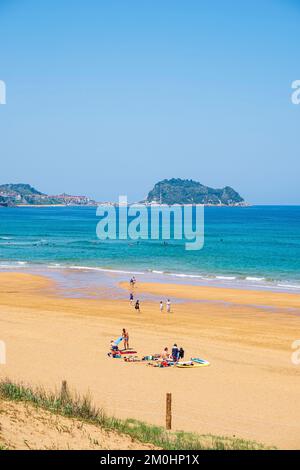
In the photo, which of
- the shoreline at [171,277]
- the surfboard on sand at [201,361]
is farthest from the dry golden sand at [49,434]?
the shoreline at [171,277]

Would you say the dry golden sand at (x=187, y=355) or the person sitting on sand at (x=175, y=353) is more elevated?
the person sitting on sand at (x=175, y=353)

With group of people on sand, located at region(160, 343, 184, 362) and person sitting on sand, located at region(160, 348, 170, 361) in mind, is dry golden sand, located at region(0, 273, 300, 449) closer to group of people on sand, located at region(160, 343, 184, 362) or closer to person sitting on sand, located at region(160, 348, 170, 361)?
group of people on sand, located at region(160, 343, 184, 362)

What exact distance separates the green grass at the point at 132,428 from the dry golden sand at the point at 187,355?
4.44 ft

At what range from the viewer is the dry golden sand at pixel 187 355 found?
671 inches

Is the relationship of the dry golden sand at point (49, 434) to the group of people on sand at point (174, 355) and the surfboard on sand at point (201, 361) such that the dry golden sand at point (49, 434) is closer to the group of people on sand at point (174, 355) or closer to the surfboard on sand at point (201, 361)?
the group of people on sand at point (174, 355)

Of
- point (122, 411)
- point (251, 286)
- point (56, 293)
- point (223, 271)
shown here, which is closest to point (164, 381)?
point (122, 411)

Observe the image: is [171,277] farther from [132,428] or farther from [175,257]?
[132,428]

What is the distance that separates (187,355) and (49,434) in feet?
42.8

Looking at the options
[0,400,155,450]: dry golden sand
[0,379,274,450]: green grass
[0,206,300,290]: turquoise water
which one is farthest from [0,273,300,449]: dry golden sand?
[0,206,300,290]: turquoise water

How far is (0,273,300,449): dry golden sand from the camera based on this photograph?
1705cm

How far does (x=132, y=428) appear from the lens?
44.8 ft

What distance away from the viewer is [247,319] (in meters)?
33.5

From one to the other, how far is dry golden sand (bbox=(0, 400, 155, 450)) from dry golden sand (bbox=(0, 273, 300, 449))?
397 centimetres
